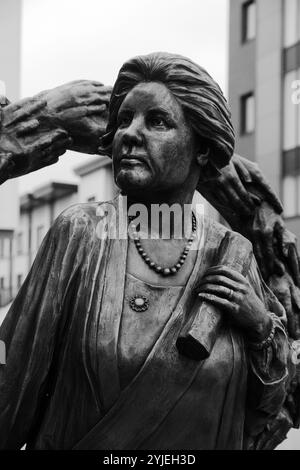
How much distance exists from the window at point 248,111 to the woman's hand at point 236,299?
18200 millimetres

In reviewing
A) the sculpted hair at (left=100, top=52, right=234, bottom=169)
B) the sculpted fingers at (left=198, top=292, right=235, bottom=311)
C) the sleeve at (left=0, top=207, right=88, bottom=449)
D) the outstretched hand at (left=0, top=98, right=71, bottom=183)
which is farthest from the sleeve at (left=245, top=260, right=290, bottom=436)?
the outstretched hand at (left=0, top=98, right=71, bottom=183)

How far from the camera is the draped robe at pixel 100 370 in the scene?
284 cm

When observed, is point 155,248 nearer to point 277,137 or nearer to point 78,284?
point 78,284

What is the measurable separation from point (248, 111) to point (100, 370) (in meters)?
18.7

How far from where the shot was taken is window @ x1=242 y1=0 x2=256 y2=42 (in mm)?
21266

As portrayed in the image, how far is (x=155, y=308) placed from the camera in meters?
2.95

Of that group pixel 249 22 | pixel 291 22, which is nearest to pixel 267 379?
pixel 291 22

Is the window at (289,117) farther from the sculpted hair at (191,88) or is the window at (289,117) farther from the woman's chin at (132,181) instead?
the woman's chin at (132,181)

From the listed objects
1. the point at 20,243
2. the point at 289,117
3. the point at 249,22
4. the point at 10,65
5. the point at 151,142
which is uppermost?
the point at 249,22

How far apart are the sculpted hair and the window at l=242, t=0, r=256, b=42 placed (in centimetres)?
1850

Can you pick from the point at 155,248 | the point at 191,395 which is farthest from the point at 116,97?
the point at 191,395

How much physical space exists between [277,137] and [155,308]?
1662cm

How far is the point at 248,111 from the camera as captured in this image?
834 inches

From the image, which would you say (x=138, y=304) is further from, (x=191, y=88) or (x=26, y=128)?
(x=26, y=128)
